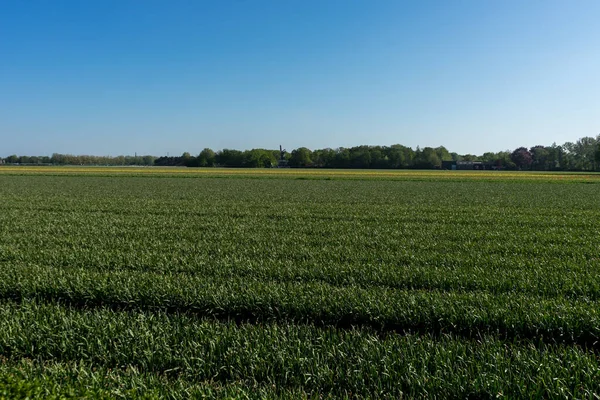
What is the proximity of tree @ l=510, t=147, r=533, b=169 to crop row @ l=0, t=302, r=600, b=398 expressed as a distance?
184 meters

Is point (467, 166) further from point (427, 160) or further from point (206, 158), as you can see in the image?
point (206, 158)

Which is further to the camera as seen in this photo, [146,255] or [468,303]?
[146,255]

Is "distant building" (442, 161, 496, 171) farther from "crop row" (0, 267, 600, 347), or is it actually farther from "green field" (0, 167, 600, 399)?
"crop row" (0, 267, 600, 347)

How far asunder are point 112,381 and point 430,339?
388 cm

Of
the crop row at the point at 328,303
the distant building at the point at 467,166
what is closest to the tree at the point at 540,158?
the distant building at the point at 467,166

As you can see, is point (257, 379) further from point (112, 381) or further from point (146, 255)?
point (146, 255)

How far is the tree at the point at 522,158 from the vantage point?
16521cm

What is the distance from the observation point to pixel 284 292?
6516 mm

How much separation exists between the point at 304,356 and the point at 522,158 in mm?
192078

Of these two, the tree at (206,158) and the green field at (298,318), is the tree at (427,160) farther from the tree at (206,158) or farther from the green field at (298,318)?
the green field at (298,318)

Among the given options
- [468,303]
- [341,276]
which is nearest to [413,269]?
[341,276]

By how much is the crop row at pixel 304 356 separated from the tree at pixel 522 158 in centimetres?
18412

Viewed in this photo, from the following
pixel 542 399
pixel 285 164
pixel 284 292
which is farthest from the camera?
pixel 285 164

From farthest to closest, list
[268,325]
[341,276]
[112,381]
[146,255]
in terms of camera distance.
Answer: [146,255] → [341,276] → [268,325] → [112,381]
